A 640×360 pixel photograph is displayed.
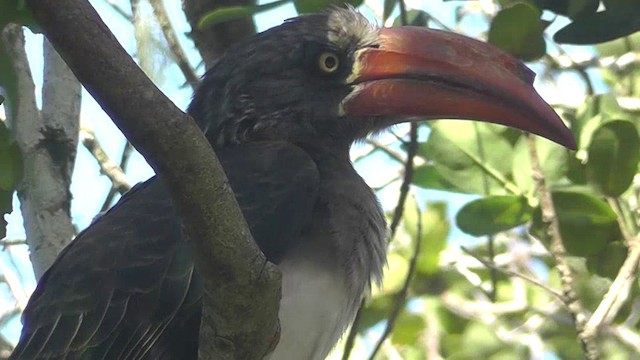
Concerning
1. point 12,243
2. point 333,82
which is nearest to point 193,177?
point 333,82

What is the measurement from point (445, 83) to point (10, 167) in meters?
→ 1.80

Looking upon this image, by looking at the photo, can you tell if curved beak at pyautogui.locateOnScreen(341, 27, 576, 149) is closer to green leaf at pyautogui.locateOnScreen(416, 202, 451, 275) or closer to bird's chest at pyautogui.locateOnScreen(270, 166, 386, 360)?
bird's chest at pyautogui.locateOnScreen(270, 166, 386, 360)

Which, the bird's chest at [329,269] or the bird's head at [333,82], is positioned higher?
the bird's head at [333,82]

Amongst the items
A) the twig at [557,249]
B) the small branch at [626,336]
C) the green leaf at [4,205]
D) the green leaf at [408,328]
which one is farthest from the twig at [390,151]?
the green leaf at [4,205]

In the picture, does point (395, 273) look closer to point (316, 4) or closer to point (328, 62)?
point (328, 62)

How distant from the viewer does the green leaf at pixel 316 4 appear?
4557 millimetres

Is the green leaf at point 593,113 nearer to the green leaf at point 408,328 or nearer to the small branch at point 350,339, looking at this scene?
the small branch at point 350,339

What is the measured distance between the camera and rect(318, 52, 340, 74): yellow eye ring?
487 cm

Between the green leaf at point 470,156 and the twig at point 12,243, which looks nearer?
the green leaf at point 470,156

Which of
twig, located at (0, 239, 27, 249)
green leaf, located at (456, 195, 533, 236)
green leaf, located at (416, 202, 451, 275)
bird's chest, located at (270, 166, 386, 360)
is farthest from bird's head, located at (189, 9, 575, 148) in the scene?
green leaf, located at (416, 202, 451, 275)

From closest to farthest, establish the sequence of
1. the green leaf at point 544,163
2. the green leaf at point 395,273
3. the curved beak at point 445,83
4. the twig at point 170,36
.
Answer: the curved beak at point 445,83 → the green leaf at point 544,163 → the twig at point 170,36 → the green leaf at point 395,273

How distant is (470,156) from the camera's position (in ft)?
16.3

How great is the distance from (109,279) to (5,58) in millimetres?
1025

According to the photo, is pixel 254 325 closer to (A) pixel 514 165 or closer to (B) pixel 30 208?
(B) pixel 30 208
